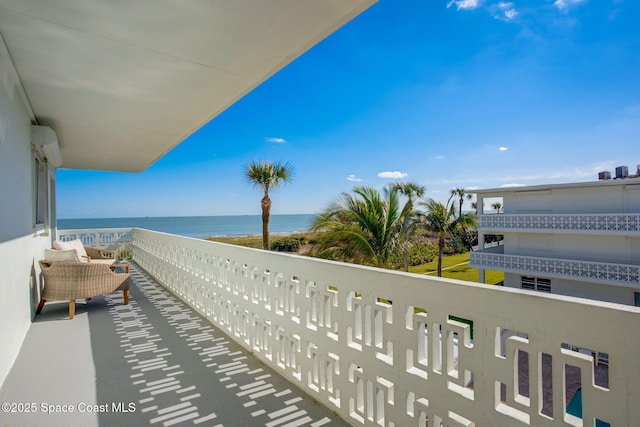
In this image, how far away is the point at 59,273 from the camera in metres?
4.04

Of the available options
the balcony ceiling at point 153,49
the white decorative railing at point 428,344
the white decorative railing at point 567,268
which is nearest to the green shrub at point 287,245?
the white decorative railing at point 567,268

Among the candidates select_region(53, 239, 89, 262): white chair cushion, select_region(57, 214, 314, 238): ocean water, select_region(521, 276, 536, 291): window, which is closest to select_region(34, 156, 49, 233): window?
select_region(53, 239, 89, 262): white chair cushion

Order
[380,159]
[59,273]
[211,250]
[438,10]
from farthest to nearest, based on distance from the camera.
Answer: [380,159]
[438,10]
[59,273]
[211,250]

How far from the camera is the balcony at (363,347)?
1005 millimetres

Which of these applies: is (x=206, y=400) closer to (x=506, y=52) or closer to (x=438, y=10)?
(x=438, y=10)

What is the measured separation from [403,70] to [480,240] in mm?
12642

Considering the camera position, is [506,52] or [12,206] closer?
[12,206]

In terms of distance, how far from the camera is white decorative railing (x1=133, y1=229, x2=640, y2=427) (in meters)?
0.96

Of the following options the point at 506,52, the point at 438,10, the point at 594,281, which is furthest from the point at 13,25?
the point at 506,52

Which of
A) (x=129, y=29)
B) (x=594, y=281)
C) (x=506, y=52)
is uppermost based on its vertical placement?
(x=506, y=52)

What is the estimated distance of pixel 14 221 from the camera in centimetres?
294

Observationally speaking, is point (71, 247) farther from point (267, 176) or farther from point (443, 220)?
point (443, 220)

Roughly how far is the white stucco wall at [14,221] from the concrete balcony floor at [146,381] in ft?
0.94

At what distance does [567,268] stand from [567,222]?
2265 millimetres
